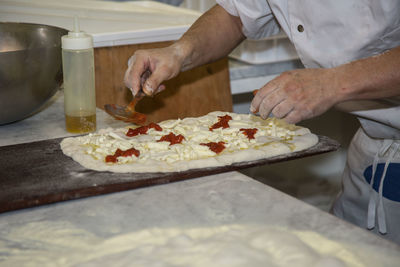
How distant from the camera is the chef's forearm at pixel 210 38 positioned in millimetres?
1889

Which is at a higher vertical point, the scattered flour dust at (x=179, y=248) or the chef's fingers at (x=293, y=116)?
the chef's fingers at (x=293, y=116)

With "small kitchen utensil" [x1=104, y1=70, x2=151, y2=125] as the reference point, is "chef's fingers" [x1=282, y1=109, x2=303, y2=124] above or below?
above

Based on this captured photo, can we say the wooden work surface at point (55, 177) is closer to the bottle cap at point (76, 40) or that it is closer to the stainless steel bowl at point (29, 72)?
the stainless steel bowl at point (29, 72)

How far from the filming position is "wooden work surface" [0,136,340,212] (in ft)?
3.79

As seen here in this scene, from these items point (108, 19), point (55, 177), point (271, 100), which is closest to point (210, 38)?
point (271, 100)

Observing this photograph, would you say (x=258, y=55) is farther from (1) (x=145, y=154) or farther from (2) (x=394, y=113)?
(1) (x=145, y=154)

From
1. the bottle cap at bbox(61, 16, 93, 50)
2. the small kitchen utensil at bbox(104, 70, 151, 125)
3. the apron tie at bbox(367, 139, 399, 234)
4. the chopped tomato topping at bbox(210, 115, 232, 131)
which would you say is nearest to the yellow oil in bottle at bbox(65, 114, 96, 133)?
the small kitchen utensil at bbox(104, 70, 151, 125)

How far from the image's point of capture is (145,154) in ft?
4.60

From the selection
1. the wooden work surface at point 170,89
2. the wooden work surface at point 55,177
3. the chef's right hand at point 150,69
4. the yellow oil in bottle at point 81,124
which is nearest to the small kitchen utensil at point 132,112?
the chef's right hand at point 150,69

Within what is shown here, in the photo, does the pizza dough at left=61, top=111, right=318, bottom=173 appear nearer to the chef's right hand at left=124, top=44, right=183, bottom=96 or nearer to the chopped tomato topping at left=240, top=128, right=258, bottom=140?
the chopped tomato topping at left=240, top=128, right=258, bottom=140

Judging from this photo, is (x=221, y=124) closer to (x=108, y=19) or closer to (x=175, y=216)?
(x=175, y=216)

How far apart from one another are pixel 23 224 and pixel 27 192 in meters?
0.11

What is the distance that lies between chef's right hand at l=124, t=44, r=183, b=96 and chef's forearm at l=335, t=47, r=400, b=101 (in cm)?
63

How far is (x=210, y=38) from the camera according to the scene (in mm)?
1955
